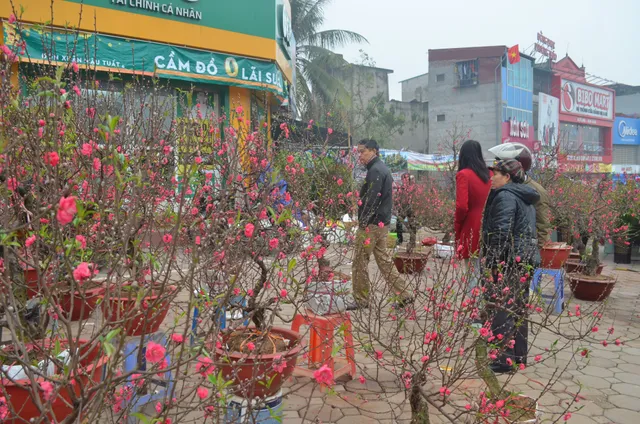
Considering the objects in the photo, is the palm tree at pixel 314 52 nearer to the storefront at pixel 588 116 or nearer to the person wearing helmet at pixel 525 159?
the person wearing helmet at pixel 525 159

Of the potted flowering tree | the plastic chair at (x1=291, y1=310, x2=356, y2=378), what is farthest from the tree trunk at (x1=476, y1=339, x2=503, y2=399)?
the potted flowering tree

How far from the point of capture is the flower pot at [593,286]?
6061 millimetres

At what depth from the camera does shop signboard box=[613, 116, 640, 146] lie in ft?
144

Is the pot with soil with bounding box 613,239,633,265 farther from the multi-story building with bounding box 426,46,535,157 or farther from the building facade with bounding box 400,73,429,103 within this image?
the building facade with bounding box 400,73,429,103

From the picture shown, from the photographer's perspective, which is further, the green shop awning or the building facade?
the building facade

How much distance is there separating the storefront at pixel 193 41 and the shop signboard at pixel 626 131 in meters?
41.7

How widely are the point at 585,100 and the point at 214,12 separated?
39.4 meters

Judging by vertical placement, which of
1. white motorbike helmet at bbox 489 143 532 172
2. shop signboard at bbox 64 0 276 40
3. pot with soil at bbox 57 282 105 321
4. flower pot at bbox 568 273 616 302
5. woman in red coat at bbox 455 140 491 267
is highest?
shop signboard at bbox 64 0 276 40

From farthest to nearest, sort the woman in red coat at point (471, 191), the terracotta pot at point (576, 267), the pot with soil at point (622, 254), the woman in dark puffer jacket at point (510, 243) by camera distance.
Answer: the pot with soil at point (622, 254) → the terracotta pot at point (576, 267) → the woman in red coat at point (471, 191) → the woman in dark puffer jacket at point (510, 243)

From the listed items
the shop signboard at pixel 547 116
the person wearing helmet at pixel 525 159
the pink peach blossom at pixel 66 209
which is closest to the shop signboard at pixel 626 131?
the shop signboard at pixel 547 116

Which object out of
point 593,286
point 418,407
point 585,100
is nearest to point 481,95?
point 585,100

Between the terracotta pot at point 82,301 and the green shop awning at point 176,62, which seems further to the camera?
the green shop awning at point 176,62

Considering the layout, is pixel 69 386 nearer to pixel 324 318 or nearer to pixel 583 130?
pixel 324 318

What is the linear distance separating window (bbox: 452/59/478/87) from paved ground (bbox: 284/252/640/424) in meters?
32.4
